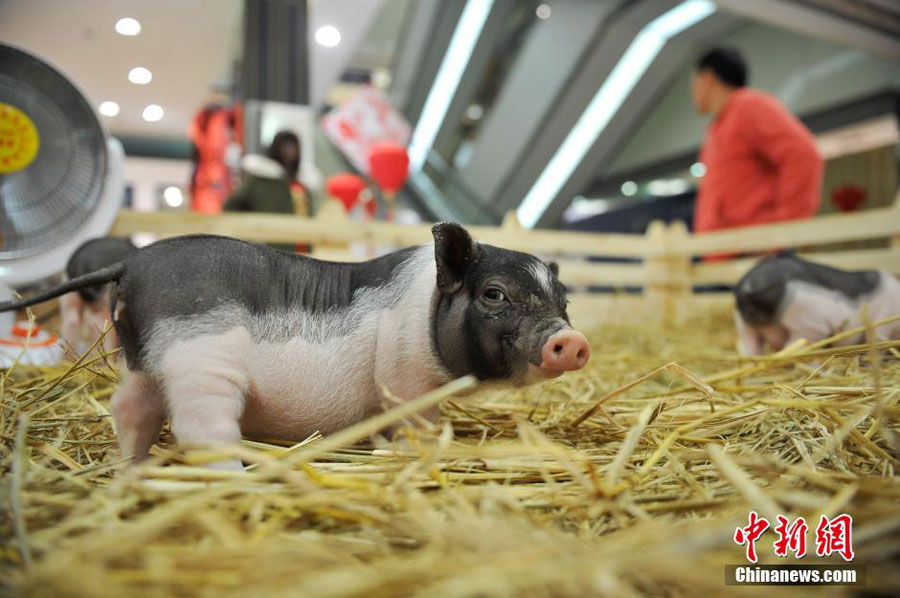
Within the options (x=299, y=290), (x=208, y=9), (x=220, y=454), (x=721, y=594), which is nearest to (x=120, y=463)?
(x=220, y=454)

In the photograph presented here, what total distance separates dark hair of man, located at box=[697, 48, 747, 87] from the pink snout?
3.20 m

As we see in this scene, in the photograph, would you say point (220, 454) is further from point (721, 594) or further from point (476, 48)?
point (476, 48)

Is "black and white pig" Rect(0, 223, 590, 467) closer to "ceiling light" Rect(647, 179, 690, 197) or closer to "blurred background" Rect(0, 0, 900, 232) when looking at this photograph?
"blurred background" Rect(0, 0, 900, 232)

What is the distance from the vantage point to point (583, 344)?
1.23 meters

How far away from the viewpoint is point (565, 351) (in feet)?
4.03

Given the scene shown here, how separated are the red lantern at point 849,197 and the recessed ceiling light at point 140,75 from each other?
6160 mm

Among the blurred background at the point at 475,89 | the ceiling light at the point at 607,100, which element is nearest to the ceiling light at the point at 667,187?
the blurred background at the point at 475,89

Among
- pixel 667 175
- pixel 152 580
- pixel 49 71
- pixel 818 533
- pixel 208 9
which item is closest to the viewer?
pixel 152 580

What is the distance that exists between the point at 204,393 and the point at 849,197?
21.5 ft

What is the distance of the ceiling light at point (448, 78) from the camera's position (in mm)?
7859

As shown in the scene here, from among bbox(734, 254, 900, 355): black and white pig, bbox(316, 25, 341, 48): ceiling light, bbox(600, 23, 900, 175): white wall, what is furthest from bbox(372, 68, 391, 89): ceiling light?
bbox(734, 254, 900, 355): black and white pig

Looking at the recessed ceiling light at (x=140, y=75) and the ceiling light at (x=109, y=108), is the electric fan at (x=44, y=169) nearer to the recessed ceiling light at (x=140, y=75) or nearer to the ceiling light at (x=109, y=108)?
the ceiling light at (x=109, y=108)

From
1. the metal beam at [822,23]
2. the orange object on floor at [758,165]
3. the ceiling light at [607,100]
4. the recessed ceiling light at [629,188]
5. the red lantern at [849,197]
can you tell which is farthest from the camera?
the recessed ceiling light at [629,188]

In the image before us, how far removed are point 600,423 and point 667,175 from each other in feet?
23.8
